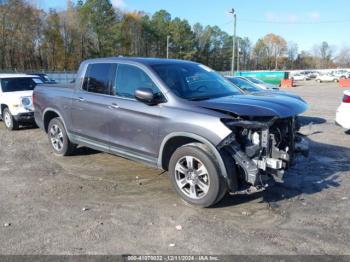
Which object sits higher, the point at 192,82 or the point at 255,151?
the point at 192,82

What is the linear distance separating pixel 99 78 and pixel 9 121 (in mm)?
6334

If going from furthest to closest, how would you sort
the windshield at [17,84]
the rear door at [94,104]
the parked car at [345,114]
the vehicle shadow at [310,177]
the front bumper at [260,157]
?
1. the windshield at [17,84]
2. the parked car at [345,114]
3. the rear door at [94,104]
4. the vehicle shadow at [310,177]
5. the front bumper at [260,157]

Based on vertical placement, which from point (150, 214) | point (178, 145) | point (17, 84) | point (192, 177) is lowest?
point (150, 214)

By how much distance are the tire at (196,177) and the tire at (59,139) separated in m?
3.16

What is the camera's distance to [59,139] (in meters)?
8.20

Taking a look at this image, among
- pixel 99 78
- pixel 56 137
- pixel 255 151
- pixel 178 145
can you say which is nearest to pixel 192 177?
pixel 178 145

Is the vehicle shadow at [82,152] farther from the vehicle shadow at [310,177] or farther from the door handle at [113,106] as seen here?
the vehicle shadow at [310,177]

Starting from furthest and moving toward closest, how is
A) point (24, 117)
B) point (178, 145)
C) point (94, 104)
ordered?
point (24, 117) → point (94, 104) → point (178, 145)

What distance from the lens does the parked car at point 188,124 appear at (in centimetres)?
508

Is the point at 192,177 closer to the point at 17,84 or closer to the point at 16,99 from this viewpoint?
the point at 16,99

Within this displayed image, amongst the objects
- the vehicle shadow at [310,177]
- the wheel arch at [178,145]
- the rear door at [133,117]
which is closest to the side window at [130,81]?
the rear door at [133,117]

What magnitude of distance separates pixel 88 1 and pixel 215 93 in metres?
86.5

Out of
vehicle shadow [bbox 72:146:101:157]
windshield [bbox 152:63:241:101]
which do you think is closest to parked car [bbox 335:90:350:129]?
windshield [bbox 152:63:241:101]

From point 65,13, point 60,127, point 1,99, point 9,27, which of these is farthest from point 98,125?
point 65,13
